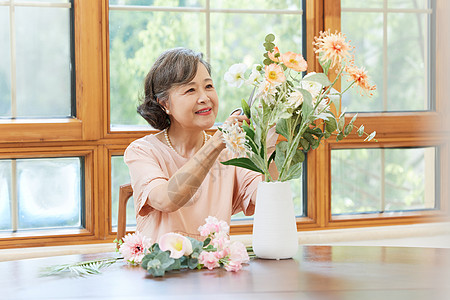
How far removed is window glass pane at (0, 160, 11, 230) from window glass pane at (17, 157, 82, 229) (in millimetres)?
42

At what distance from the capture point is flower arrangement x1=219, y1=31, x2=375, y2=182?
1.47 m

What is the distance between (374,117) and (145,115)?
1331mm

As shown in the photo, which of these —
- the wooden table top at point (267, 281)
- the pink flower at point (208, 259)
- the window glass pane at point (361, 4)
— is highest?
the window glass pane at point (361, 4)

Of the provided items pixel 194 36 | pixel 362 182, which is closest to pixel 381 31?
pixel 362 182

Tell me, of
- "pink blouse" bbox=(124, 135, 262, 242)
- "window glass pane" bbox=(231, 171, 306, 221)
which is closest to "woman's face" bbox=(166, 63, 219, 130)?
"pink blouse" bbox=(124, 135, 262, 242)

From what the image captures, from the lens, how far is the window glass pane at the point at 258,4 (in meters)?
2.86

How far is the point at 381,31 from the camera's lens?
311cm

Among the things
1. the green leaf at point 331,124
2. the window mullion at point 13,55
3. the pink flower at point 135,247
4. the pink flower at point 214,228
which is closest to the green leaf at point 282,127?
the green leaf at point 331,124

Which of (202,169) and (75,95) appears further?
(75,95)

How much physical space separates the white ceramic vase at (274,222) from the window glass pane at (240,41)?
53.9 inches

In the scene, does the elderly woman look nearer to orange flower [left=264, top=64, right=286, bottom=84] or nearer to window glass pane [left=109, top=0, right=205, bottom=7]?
orange flower [left=264, top=64, right=286, bottom=84]

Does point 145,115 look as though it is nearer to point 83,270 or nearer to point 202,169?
point 202,169

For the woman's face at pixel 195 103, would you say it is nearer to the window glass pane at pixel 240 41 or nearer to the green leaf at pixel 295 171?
the green leaf at pixel 295 171

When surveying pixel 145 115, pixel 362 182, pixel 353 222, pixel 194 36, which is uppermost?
pixel 194 36
